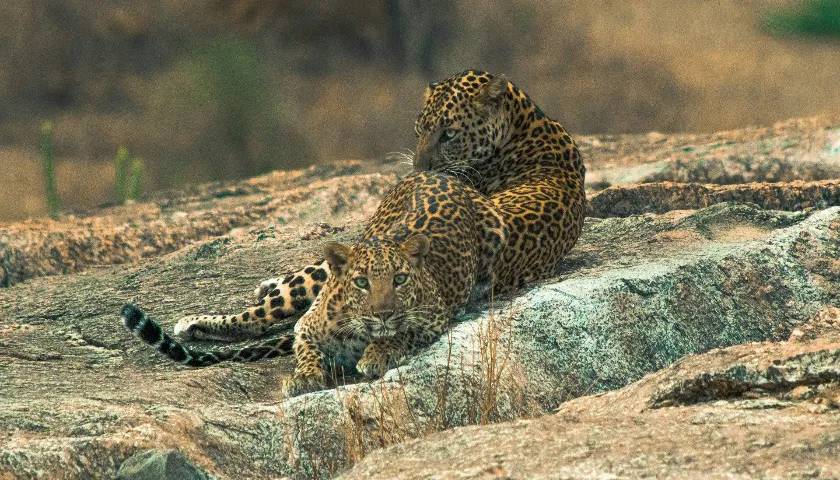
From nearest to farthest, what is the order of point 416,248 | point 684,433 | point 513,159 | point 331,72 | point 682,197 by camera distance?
point 684,433
point 416,248
point 513,159
point 682,197
point 331,72

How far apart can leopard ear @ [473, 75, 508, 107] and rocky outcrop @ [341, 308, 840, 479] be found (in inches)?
110

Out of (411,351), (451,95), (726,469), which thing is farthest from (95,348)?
(726,469)

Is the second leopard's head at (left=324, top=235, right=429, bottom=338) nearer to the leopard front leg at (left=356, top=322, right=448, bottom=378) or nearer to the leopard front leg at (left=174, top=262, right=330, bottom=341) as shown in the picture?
the leopard front leg at (left=356, top=322, right=448, bottom=378)

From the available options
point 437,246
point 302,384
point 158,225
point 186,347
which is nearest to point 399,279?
point 437,246

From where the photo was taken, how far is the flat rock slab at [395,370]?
620 cm

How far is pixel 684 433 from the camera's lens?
5.20 metres

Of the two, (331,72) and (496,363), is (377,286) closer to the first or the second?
(496,363)

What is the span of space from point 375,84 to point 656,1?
17.5 ft

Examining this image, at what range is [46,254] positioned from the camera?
10.7 m

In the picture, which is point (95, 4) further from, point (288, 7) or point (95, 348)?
point (95, 348)

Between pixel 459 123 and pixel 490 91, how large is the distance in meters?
0.25

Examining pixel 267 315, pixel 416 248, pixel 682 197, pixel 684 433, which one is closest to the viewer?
pixel 684 433

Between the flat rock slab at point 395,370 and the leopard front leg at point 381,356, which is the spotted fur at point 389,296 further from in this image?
the flat rock slab at point 395,370

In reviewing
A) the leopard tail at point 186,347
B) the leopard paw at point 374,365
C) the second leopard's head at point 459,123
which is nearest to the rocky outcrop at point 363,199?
the second leopard's head at point 459,123
